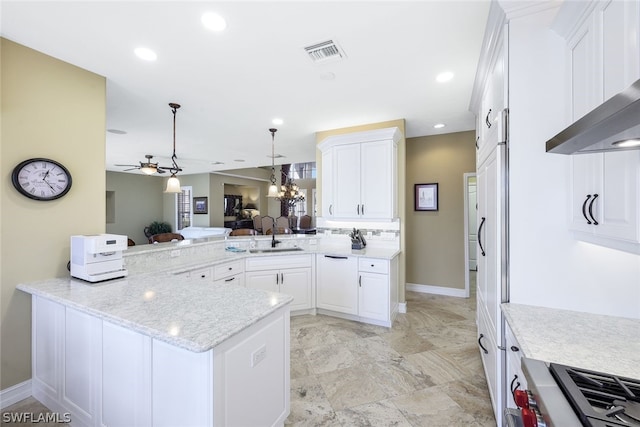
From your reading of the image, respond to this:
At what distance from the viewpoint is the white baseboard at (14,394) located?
1935mm

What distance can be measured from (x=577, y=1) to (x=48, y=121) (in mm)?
3508

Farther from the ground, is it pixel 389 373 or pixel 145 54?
pixel 145 54

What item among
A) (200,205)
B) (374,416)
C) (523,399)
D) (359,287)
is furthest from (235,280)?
(200,205)

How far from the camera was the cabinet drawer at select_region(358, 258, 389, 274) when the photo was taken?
129 inches

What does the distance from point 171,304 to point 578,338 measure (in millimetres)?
2087

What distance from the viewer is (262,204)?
11797 millimetres

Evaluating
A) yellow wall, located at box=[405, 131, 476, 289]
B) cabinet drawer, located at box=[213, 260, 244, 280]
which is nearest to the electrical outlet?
cabinet drawer, located at box=[213, 260, 244, 280]

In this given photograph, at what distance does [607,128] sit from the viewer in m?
0.78

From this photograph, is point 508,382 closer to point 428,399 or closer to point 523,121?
point 428,399

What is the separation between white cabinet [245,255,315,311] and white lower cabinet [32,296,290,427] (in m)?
1.85

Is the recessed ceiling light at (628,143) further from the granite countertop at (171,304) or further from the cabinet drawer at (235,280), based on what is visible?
the cabinet drawer at (235,280)

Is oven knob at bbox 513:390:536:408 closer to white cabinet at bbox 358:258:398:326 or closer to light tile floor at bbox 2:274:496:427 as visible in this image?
light tile floor at bbox 2:274:496:427

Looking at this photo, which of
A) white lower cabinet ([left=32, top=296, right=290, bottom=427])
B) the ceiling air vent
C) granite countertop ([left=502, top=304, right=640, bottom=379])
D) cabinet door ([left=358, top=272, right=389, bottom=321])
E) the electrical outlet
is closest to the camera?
granite countertop ([left=502, top=304, right=640, bottom=379])

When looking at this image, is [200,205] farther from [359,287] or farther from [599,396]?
[599,396]
